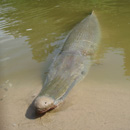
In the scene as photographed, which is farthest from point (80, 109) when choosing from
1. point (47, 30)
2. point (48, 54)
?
point (47, 30)

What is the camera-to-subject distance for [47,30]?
6.08 m

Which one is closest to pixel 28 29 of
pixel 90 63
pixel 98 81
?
pixel 90 63

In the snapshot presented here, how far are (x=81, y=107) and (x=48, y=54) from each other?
2160mm

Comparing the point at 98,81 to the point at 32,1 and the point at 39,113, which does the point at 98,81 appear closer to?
the point at 39,113

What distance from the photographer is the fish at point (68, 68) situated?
8.16 feet

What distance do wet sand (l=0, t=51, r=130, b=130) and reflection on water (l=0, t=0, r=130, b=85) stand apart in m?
0.62

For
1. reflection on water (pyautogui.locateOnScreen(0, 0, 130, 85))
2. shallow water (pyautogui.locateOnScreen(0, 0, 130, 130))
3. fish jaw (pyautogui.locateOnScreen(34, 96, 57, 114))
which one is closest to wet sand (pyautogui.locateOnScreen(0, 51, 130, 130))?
shallow water (pyautogui.locateOnScreen(0, 0, 130, 130))

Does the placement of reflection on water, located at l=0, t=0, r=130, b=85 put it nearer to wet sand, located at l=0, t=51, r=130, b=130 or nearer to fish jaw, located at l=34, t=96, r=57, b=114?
wet sand, located at l=0, t=51, r=130, b=130

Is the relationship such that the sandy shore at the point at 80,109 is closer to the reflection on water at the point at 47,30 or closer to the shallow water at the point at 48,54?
the shallow water at the point at 48,54

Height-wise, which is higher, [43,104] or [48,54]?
[43,104]

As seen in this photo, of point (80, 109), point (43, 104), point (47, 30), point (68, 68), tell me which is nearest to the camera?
point (43, 104)

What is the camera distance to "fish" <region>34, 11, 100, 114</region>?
→ 8.16 feet

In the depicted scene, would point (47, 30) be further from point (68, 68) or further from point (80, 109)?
point (80, 109)

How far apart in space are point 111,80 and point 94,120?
1.19 meters
